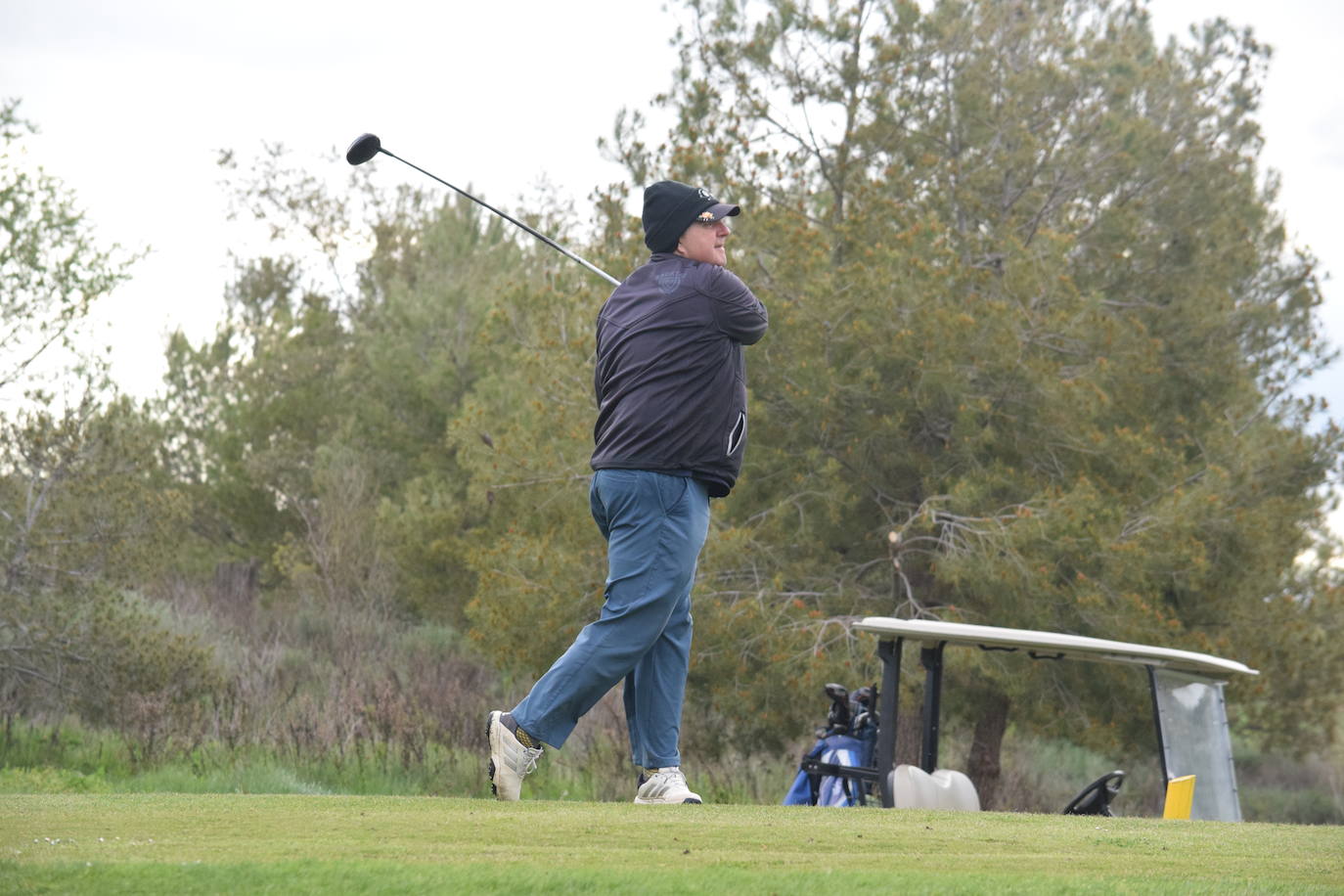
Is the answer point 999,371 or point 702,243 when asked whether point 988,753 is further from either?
point 702,243

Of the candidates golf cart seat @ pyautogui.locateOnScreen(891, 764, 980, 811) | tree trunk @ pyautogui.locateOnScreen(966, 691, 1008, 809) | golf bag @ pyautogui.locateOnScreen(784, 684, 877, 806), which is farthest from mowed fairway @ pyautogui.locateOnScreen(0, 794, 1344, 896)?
tree trunk @ pyautogui.locateOnScreen(966, 691, 1008, 809)

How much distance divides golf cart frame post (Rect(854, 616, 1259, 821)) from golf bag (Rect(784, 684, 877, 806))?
0.62ft

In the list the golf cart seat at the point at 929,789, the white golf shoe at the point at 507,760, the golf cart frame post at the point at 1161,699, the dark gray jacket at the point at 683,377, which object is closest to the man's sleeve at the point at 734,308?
the dark gray jacket at the point at 683,377

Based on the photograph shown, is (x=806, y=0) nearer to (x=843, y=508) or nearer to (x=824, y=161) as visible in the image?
(x=824, y=161)

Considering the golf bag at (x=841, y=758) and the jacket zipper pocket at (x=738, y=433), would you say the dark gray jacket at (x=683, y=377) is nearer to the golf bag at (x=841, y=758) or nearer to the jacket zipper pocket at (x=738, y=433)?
the jacket zipper pocket at (x=738, y=433)

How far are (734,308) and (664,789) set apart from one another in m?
1.61

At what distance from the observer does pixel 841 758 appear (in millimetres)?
8453

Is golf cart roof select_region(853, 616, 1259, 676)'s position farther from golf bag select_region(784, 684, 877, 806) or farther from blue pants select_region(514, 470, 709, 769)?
blue pants select_region(514, 470, 709, 769)

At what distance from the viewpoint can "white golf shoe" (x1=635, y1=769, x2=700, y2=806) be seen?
5.33 metres

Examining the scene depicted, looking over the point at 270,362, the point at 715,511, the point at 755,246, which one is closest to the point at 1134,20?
the point at 755,246

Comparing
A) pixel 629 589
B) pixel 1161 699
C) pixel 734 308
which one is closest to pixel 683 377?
pixel 734 308

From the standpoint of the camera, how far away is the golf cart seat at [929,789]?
7.03 metres

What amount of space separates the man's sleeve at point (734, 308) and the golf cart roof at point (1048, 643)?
203 cm

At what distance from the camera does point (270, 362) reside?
27688mm
